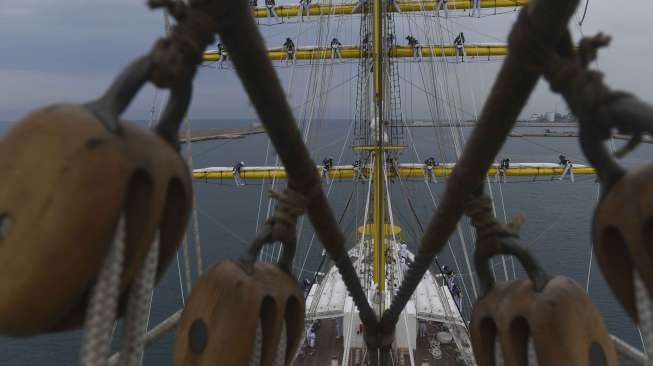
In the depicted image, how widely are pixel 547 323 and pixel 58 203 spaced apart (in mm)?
1134

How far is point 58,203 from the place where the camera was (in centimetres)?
64

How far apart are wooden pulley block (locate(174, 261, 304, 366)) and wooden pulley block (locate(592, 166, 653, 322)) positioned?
0.86 meters

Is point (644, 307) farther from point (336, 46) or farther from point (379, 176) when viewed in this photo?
point (336, 46)

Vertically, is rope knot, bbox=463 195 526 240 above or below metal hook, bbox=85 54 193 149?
above

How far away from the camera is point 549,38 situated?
0.78m

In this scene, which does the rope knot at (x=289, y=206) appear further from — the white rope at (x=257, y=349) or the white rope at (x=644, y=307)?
the white rope at (x=644, y=307)

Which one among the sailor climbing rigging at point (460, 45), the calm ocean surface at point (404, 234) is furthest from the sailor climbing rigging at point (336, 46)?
the sailor climbing rigging at point (460, 45)

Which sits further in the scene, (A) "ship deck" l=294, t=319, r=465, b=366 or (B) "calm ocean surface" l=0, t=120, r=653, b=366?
(B) "calm ocean surface" l=0, t=120, r=653, b=366

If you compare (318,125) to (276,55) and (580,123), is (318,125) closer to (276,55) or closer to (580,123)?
(276,55)

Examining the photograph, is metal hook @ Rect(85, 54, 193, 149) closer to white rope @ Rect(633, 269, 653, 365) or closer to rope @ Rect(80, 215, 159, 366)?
rope @ Rect(80, 215, 159, 366)

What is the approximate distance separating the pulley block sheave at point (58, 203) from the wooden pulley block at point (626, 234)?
2.61 feet

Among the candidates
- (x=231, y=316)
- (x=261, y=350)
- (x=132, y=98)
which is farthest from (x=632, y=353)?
(x=132, y=98)

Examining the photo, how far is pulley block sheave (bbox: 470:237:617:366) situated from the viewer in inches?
45.4

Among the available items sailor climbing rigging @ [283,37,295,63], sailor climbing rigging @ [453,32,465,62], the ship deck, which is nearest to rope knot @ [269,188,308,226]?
the ship deck
